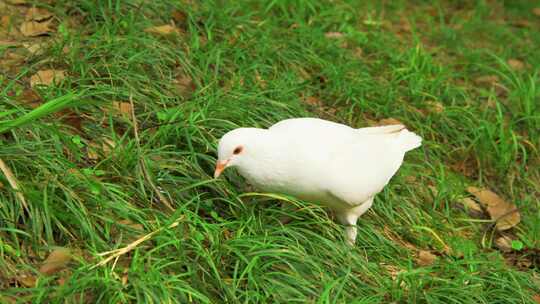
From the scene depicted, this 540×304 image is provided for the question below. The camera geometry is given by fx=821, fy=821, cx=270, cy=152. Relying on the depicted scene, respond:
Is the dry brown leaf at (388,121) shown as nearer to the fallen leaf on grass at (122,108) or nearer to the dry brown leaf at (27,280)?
the fallen leaf on grass at (122,108)

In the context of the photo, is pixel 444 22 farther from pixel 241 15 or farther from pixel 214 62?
pixel 214 62

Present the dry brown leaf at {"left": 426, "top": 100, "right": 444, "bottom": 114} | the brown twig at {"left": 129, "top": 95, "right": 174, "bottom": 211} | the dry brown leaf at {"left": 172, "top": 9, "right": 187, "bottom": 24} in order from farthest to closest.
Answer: the dry brown leaf at {"left": 426, "top": 100, "right": 444, "bottom": 114} < the dry brown leaf at {"left": 172, "top": 9, "right": 187, "bottom": 24} < the brown twig at {"left": 129, "top": 95, "right": 174, "bottom": 211}

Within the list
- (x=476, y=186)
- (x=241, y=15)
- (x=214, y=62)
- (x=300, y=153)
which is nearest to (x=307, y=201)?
(x=300, y=153)

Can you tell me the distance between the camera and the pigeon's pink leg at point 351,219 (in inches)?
140

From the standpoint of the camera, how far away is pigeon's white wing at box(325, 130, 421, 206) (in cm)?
333

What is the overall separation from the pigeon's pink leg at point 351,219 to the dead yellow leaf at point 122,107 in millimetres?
1109

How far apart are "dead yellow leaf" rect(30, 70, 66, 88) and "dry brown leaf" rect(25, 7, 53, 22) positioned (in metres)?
0.59

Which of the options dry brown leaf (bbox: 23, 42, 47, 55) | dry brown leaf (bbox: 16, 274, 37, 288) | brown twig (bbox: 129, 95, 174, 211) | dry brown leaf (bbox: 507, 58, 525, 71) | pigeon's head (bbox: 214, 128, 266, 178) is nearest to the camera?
dry brown leaf (bbox: 16, 274, 37, 288)

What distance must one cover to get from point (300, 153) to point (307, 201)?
266 millimetres

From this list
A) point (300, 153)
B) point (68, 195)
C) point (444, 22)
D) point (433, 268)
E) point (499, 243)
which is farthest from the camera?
point (444, 22)

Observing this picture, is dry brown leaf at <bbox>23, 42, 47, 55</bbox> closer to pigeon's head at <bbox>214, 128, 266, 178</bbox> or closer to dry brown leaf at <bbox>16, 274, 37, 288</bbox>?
pigeon's head at <bbox>214, 128, 266, 178</bbox>

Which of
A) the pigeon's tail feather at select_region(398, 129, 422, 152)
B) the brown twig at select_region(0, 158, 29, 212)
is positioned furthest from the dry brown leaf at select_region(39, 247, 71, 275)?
the pigeon's tail feather at select_region(398, 129, 422, 152)

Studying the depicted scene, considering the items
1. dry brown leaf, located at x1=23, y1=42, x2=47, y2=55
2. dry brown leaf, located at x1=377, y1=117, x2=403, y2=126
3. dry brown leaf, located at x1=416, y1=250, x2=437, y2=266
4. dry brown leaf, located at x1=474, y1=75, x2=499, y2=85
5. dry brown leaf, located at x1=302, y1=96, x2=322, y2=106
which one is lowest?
dry brown leaf, located at x1=474, y1=75, x2=499, y2=85

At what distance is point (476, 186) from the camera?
4.73 m
